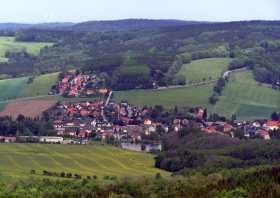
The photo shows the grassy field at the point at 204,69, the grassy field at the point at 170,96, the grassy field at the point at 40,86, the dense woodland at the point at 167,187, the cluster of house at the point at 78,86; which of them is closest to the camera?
the dense woodland at the point at 167,187

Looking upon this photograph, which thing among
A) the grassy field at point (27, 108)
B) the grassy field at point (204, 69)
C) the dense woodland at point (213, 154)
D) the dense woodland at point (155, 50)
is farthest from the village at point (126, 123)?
the grassy field at point (204, 69)

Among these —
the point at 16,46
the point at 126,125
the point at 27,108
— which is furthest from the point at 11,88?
the point at 16,46

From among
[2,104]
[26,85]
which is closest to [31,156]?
[2,104]

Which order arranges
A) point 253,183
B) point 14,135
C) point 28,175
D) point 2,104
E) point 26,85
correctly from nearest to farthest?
point 253,183
point 28,175
point 14,135
point 2,104
point 26,85

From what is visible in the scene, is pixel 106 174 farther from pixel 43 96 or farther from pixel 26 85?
pixel 26 85

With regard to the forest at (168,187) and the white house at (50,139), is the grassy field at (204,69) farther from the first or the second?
the forest at (168,187)

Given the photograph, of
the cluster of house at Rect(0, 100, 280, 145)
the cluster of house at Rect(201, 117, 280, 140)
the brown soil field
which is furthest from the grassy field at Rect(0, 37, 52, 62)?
the cluster of house at Rect(201, 117, 280, 140)

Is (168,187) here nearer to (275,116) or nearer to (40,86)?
(275,116)
